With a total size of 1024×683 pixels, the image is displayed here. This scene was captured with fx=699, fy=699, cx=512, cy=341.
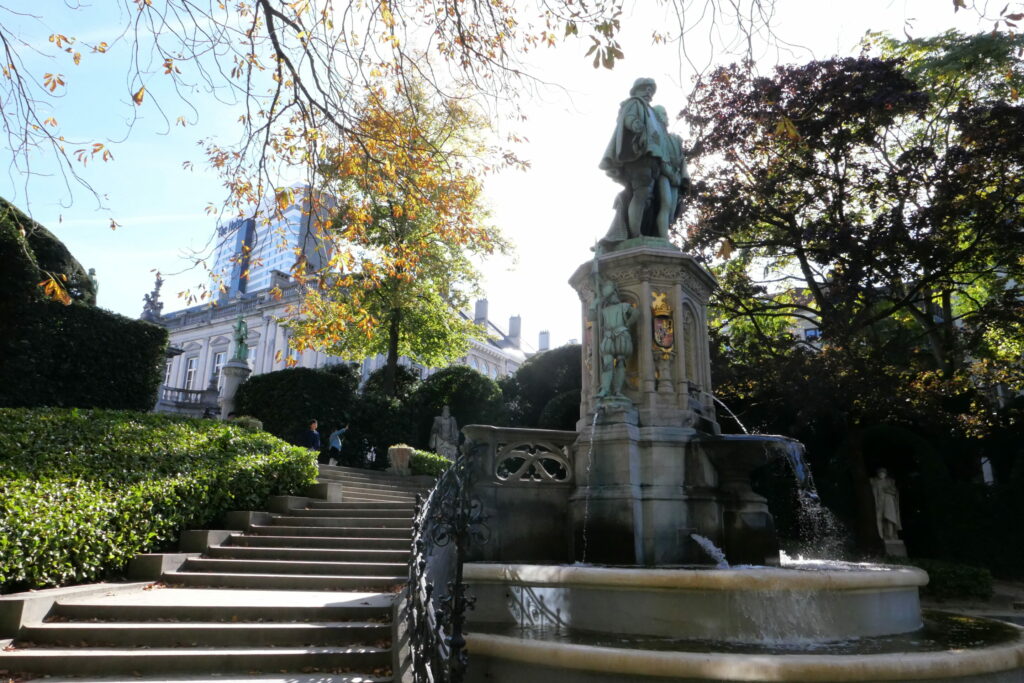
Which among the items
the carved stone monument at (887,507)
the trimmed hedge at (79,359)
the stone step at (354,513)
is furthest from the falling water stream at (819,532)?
the trimmed hedge at (79,359)

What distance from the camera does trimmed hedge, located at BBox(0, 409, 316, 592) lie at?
741 centimetres

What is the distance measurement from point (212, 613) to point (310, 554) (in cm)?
303

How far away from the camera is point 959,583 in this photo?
15.0 meters

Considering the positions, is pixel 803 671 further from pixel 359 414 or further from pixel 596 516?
pixel 359 414

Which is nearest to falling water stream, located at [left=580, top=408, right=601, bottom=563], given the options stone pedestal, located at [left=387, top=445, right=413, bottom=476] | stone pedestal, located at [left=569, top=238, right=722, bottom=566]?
stone pedestal, located at [left=569, top=238, right=722, bottom=566]

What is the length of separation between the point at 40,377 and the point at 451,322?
1536 centimetres

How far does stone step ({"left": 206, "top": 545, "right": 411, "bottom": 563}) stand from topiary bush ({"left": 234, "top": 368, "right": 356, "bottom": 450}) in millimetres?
16032

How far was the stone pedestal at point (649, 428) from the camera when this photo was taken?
7676 millimetres

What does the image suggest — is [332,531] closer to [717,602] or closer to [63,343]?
[717,602]

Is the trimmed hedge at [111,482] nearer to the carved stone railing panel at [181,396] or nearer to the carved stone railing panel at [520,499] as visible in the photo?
the carved stone railing panel at [520,499]

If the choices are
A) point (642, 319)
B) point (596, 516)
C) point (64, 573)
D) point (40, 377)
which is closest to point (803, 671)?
point (596, 516)

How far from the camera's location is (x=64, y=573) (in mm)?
7621

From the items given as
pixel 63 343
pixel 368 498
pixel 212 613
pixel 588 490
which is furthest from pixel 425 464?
pixel 212 613

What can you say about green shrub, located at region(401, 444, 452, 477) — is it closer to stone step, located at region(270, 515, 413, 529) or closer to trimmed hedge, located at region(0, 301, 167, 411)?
trimmed hedge, located at region(0, 301, 167, 411)
